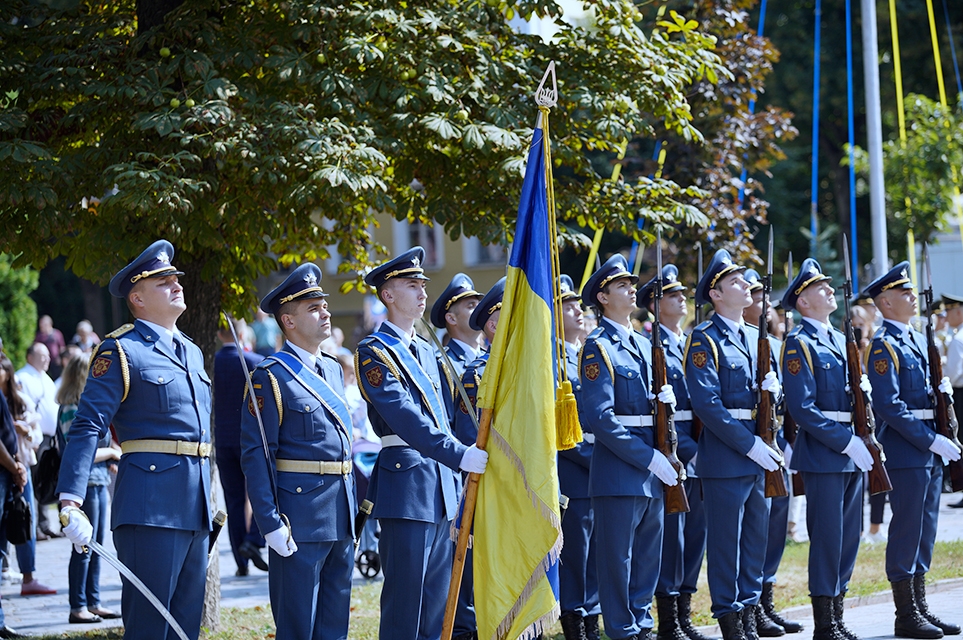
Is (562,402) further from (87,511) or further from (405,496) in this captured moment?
(87,511)

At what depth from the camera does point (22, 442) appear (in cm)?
967

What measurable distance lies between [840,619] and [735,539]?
81 cm

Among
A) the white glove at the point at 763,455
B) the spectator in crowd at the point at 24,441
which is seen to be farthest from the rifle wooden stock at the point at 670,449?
the spectator in crowd at the point at 24,441

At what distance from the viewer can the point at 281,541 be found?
204 inches

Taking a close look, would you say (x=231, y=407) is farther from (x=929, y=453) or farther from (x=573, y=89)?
(x=929, y=453)

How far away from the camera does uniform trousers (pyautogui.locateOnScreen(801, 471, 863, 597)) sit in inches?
276

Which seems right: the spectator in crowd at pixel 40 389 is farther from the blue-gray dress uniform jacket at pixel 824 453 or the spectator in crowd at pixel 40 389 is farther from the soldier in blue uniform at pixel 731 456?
the blue-gray dress uniform jacket at pixel 824 453

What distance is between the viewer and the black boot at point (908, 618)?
715 cm

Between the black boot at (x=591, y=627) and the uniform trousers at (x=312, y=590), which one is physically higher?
the uniform trousers at (x=312, y=590)

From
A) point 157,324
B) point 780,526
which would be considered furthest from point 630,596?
point 157,324

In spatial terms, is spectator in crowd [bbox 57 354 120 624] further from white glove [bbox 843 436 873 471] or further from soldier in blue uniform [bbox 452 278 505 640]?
white glove [bbox 843 436 873 471]

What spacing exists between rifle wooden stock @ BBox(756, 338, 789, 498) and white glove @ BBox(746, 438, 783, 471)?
71 mm

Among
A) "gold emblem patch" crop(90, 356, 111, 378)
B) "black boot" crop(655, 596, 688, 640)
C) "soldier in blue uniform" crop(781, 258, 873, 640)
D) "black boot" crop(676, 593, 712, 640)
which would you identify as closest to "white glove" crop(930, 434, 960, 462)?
"soldier in blue uniform" crop(781, 258, 873, 640)

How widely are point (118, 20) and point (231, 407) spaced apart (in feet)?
11.9
